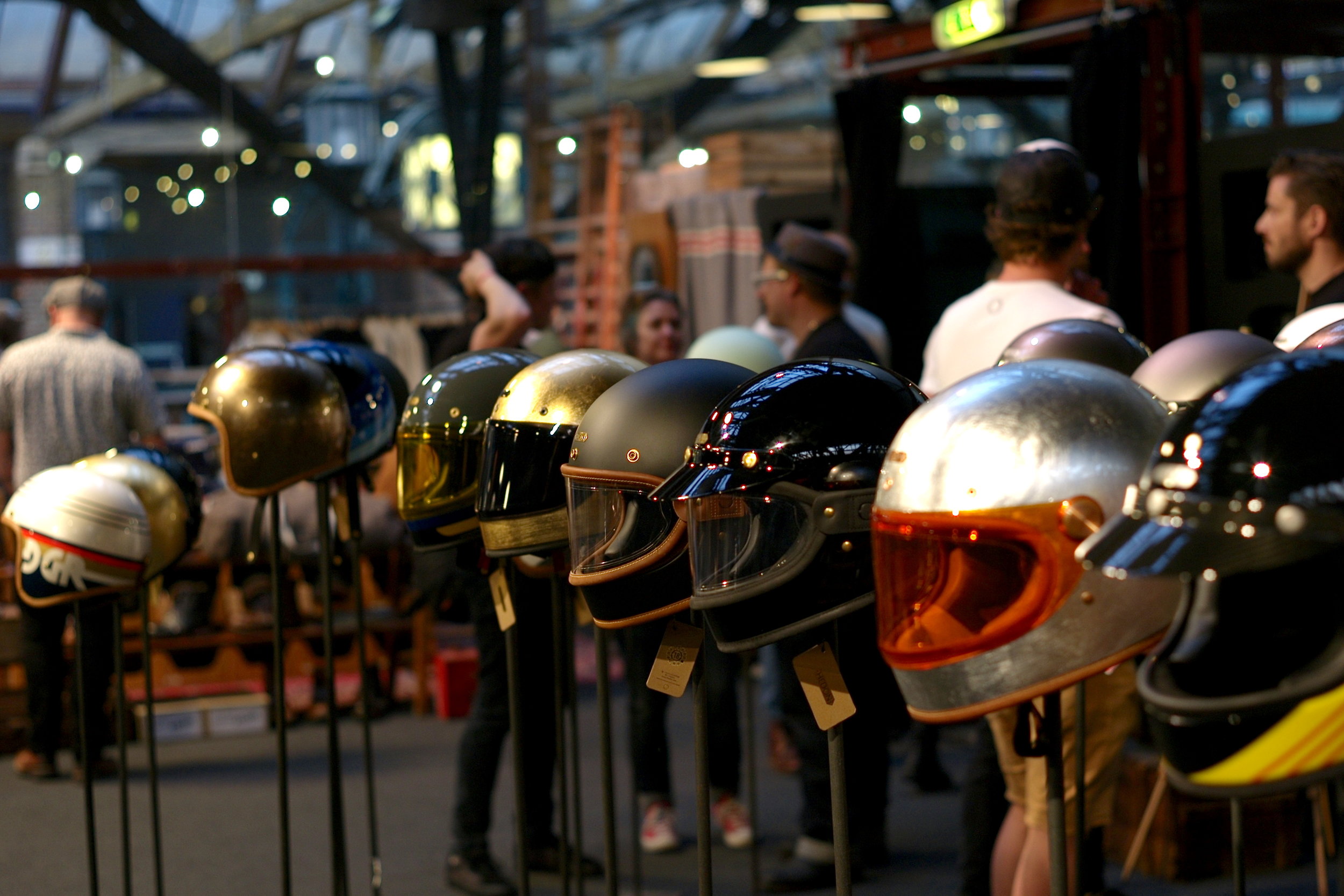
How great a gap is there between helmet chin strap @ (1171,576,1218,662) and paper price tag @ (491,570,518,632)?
1.35 m

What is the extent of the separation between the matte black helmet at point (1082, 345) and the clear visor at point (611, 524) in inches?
23.9

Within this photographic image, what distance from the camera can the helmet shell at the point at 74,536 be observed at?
2.65 metres

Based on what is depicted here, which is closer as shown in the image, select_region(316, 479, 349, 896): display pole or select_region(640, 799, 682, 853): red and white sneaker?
select_region(316, 479, 349, 896): display pole

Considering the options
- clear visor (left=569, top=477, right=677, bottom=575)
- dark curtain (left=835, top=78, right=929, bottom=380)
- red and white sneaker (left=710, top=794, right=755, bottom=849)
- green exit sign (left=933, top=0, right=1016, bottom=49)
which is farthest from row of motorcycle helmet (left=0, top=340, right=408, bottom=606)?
dark curtain (left=835, top=78, right=929, bottom=380)

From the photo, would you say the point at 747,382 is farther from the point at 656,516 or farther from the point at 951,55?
the point at 951,55

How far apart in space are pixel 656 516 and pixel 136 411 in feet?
13.4

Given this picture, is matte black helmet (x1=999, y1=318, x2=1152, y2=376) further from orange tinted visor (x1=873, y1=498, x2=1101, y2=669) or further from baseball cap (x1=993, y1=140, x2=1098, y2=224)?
orange tinted visor (x1=873, y1=498, x2=1101, y2=669)

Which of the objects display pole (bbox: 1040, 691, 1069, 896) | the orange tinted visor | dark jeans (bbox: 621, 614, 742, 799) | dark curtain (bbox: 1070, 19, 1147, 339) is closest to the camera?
the orange tinted visor

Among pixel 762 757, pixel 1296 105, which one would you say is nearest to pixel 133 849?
pixel 762 757

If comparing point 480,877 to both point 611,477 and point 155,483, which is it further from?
point 611,477

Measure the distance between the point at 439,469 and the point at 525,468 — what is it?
332 millimetres

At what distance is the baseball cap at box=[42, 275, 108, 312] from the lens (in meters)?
5.41

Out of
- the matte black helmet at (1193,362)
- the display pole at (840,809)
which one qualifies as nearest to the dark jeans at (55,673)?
the display pole at (840,809)

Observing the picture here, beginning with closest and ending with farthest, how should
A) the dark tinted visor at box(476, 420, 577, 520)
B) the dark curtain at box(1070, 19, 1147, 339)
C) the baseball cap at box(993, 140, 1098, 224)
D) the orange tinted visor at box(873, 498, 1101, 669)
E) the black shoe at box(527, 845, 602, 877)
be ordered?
the orange tinted visor at box(873, 498, 1101, 669) < the dark tinted visor at box(476, 420, 577, 520) < the baseball cap at box(993, 140, 1098, 224) < the black shoe at box(527, 845, 602, 877) < the dark curtain at box(1070, 19, 1147, 339)
